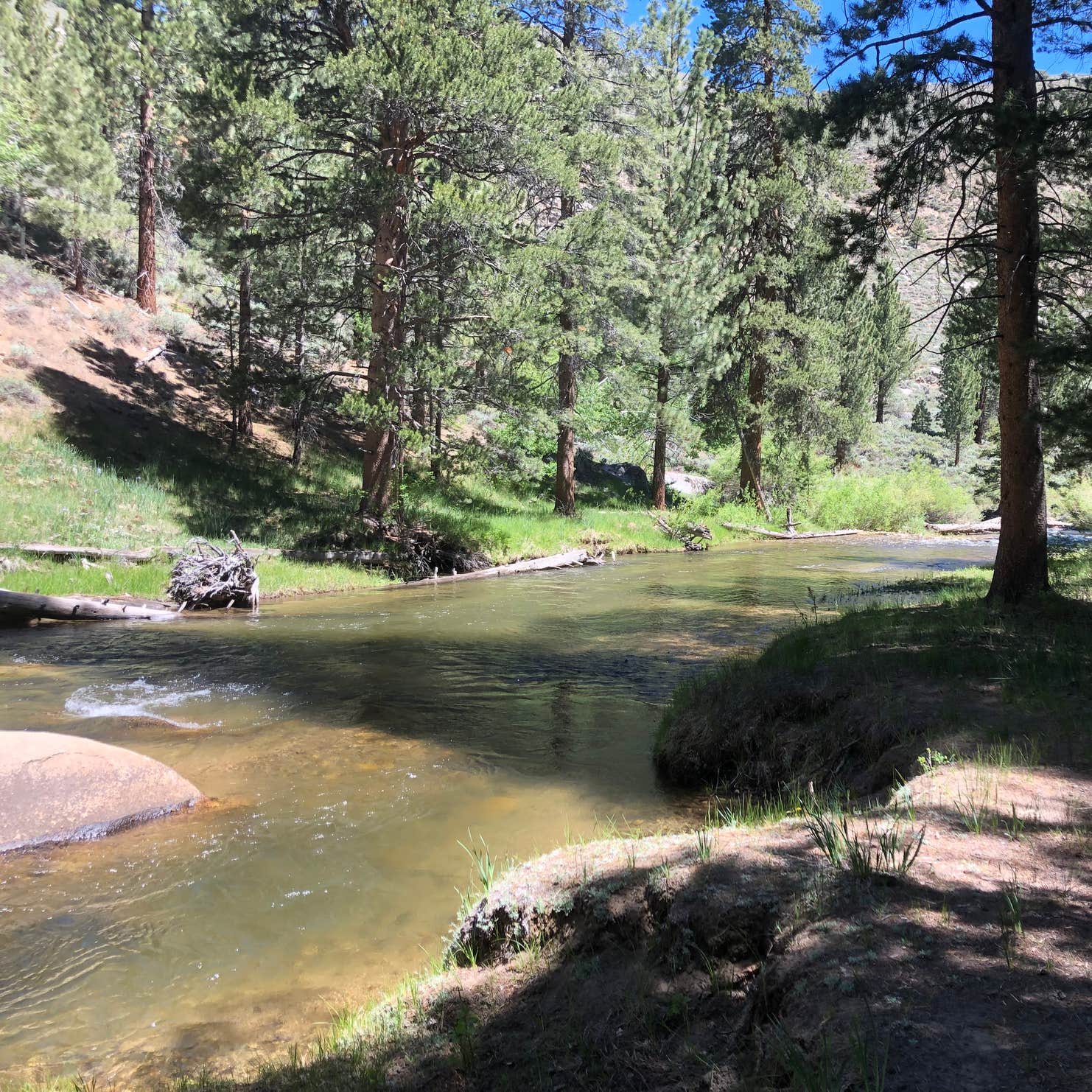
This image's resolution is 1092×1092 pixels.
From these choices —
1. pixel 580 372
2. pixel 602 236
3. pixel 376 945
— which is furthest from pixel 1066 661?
pixel 580 372

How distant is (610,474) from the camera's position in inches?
1321

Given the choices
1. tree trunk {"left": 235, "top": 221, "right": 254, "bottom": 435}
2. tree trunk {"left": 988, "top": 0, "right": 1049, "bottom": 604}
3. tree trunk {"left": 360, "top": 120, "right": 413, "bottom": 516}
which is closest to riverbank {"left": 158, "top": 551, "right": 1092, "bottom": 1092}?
tree trunk {"left": 988, "top": 0, "right": 1049, "bottom": 604}

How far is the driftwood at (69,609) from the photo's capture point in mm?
12227

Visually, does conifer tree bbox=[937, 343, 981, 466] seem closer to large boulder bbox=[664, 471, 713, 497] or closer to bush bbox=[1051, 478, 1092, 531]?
bush bbox=[1051, 478, 1092, 531]

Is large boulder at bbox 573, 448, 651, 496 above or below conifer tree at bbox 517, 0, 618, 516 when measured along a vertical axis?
below

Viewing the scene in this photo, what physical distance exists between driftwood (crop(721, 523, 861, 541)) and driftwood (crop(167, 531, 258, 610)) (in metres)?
18.7

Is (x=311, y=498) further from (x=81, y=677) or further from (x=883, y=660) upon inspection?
(x=883, y=660)

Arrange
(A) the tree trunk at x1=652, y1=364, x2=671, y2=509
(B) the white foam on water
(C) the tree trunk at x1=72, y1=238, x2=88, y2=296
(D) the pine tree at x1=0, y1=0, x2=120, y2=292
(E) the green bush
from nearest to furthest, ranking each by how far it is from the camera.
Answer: (B) the white foam on water
(D) the pine tree at x1=0, y1=0, x2=120, y2=292
(C) the tree trunk at x1=72, y1=238, x2=88, y2=296
(A) the tree trunk at x1=652, y1=364, x2=671, y2=509
(E) the green bush

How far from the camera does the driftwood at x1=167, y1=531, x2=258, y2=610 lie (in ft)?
45.8

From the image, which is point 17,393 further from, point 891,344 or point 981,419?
point 981,419

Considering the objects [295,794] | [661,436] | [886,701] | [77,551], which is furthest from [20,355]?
[886,701]

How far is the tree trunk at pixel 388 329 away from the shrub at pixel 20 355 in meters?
9.43

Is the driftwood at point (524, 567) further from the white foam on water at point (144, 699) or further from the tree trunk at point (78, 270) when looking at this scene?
the tree trunk at point (78, 270)

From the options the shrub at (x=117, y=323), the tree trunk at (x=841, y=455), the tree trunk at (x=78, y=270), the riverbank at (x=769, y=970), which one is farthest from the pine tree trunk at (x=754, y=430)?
the riverbank at (x=769, y=970)
